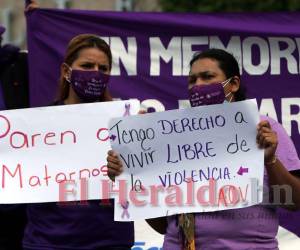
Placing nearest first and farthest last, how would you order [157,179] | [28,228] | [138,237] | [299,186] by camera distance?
[299,186]
[157,179]
[28,228]
[138,237]

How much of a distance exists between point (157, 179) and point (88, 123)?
454mm

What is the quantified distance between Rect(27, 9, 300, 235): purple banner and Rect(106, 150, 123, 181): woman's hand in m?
1.18

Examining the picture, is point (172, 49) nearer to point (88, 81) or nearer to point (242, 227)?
point (88, 81)

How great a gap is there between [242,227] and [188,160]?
328 mm

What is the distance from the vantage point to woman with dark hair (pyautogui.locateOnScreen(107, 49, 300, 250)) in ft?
9.50

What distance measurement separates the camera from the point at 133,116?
3.14 m

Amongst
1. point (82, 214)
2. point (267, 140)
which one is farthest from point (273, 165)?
point (82, 214)

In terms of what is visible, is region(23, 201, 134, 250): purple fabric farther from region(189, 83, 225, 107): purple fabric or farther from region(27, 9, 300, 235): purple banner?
region(27, 9, 300, 235): purple banner

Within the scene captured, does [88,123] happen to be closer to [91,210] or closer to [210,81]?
[91,210]

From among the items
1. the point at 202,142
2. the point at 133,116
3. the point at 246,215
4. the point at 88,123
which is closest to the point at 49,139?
the point at 88,123

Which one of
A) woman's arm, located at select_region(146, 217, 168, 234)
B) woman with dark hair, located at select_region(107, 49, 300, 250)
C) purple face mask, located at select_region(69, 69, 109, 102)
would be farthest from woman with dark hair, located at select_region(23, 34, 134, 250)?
woman with dark hair, located at select_region(107, 49, 300, 250)

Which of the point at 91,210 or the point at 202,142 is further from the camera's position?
the point at 91,210

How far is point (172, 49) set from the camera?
4.30m

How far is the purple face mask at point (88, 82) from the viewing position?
10.9 ft
